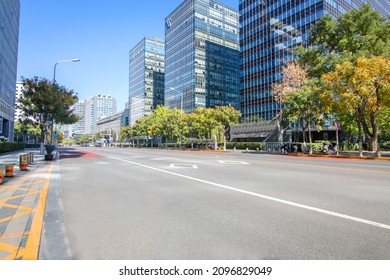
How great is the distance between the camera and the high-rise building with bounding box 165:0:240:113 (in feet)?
351

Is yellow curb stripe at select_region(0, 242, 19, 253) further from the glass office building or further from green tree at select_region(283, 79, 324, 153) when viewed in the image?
the glass office building

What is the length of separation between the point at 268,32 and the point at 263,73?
1135 centimetres

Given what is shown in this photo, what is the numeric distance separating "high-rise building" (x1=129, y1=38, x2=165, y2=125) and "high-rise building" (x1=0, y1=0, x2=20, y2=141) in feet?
245

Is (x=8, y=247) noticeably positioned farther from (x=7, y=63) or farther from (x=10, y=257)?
(x=7, y=63)

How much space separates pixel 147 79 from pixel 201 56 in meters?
40.8

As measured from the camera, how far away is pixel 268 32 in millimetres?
76688

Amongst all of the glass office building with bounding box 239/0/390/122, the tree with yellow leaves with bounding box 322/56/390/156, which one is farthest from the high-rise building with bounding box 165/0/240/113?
the tree with yellow leaves with bounding box 322/56/390/156

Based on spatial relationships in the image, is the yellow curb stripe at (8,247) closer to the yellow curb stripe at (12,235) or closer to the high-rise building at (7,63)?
the yellow curb stripe at (12,235)

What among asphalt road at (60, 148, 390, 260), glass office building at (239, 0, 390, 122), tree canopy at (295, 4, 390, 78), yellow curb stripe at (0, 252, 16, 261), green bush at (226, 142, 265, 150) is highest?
glass office building at (239, 0, 390, 122)

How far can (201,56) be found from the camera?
10812cm

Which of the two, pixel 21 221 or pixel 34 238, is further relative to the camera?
pixel 21 221

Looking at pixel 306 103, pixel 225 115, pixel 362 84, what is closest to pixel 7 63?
pixel 225 115

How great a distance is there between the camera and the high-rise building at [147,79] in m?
137
